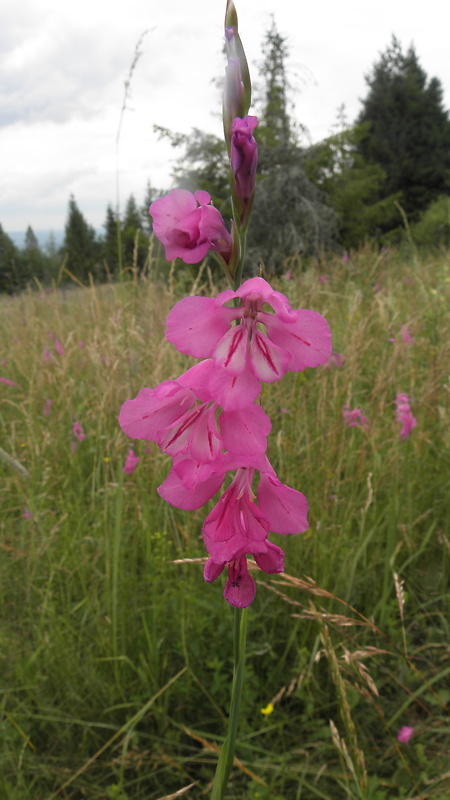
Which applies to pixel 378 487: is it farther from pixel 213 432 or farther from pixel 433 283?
pixel 433 283

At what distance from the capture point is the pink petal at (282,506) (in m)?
0.72

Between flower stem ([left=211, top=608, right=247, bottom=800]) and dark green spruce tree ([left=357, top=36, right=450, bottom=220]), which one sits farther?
dark green spruce tree ([left=357, top=36, right=450, bottom=220])

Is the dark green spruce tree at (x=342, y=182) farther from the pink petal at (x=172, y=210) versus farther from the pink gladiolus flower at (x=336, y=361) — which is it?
the pink petal at (x=172, y=210)

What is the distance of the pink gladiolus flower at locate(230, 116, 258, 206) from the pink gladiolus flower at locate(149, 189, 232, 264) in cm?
5

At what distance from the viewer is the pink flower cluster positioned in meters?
0.63

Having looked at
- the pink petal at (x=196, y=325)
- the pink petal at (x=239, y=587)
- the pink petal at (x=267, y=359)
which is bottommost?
the pink petal at (x=239, y=587)

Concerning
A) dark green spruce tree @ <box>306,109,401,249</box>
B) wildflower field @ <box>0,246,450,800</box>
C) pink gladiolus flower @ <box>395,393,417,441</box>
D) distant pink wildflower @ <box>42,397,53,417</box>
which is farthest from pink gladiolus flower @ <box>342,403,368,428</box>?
dark green spruce tree @ <box>306,109,401,249</box>

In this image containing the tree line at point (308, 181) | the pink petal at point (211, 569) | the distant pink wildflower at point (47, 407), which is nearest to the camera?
the pink petal at point (211, 569)

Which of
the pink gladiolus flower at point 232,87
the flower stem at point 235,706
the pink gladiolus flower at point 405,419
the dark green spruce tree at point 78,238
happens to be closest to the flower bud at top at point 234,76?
the pink gladiolus flower at point 232,87

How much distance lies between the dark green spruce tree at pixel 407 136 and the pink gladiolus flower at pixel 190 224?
2669 centimetres

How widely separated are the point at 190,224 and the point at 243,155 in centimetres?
11

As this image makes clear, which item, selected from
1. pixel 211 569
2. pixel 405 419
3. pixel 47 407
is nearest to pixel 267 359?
pixel 211 569

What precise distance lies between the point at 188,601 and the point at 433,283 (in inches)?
188

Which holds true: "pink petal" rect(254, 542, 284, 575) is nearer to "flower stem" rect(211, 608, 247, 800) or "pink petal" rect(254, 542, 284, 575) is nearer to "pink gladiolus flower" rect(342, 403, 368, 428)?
"flower stem" rect(211, 608, 247, 800)
